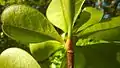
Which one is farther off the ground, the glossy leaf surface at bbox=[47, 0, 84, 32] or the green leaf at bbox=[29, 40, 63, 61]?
the glossy leaf surface at bbox=[47, 0, 84, 32]

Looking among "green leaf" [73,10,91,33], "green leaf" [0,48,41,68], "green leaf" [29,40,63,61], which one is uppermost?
"green leaf" [73,10,91,33]

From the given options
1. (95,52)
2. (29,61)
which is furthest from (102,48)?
(29,61)

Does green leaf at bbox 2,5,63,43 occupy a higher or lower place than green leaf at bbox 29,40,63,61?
higher

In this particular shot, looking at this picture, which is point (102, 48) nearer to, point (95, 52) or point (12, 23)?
point (95, 52)

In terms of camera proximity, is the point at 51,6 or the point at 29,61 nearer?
the point at 29,61

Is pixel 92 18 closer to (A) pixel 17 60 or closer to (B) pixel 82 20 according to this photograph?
(B) pixel 82 20
